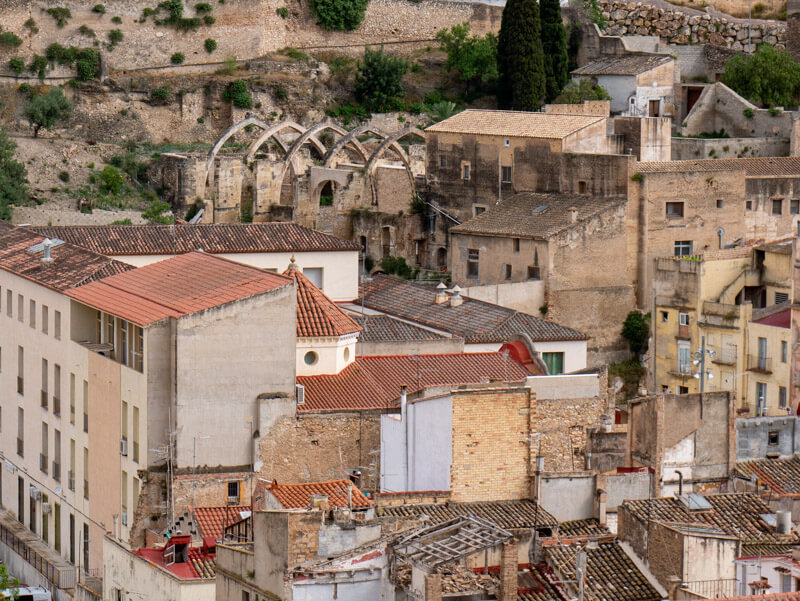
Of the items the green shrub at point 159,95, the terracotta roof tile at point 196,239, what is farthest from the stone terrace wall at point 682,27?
the terracotta roof tile at point 196,239

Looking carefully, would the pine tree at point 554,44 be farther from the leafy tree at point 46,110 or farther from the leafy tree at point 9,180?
the leafy tree at point 9,180

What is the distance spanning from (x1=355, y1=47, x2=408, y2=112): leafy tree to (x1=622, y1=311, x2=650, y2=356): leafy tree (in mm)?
23598

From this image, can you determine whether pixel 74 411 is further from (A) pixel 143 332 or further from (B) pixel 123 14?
(B) pixel 123 14

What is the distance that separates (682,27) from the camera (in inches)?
3516

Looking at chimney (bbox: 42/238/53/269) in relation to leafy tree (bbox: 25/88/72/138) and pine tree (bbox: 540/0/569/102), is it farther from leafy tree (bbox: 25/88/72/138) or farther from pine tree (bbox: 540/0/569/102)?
pine tree (bbox: 540/0/569/102)

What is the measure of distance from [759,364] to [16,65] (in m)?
33.4

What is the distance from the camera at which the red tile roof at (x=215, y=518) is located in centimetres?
3850

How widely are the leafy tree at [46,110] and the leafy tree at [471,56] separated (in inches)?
608

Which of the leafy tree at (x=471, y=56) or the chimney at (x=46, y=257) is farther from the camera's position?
the leafy tree at (x=471, y=56)

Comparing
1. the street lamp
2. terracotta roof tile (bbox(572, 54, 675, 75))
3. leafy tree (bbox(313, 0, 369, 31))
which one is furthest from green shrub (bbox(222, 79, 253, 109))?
the street lamp

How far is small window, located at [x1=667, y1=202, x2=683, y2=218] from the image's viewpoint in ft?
214

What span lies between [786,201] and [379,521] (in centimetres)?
3627

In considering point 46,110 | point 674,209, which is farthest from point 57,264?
point 46,110

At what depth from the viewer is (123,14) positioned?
84.9 metres
